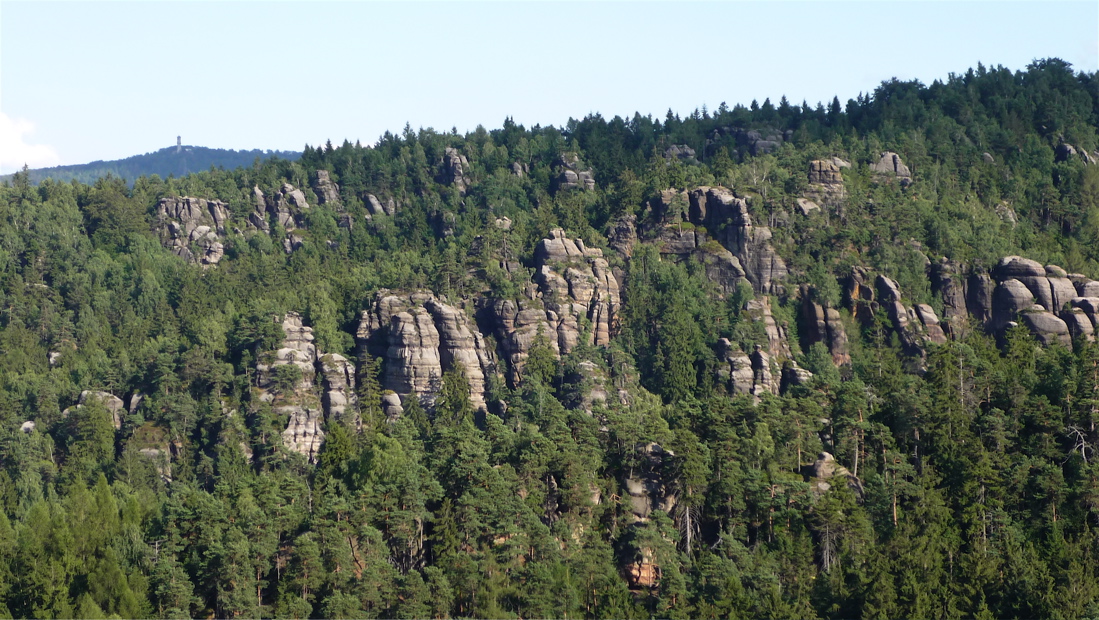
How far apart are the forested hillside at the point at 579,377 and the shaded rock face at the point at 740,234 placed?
16.4 inches

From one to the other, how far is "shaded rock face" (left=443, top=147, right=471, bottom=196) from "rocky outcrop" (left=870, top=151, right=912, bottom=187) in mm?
52570

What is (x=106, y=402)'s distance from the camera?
13775 centimetres

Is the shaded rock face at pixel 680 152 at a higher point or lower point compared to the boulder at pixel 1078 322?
higher

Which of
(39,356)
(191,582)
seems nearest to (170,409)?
(39,356)

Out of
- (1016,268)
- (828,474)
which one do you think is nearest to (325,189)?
(1016,268)

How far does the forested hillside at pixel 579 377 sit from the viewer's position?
279 ft

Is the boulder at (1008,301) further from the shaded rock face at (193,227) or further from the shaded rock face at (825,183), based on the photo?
the shaded rock face at (193,227)

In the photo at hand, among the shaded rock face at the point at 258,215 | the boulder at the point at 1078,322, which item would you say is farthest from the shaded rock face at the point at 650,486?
the shaded rock face at the point at 258,215

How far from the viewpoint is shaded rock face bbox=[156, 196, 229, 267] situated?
6748 inches

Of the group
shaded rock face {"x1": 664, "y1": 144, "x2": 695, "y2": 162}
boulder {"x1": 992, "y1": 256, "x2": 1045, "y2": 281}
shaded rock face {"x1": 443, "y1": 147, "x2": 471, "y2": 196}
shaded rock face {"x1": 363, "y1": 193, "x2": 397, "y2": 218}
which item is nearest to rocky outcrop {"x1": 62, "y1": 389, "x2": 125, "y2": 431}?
shaded rock face {"x1": 363, "y1": 193, "x2": 397, "y2": 218}

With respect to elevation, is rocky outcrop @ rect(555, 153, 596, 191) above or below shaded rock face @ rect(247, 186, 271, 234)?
above

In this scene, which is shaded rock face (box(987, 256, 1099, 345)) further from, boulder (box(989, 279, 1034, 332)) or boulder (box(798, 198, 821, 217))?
boulder (box(798, 198, 821, 217))

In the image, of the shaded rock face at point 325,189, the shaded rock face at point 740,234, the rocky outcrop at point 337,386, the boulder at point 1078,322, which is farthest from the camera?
the shaded rock face at point 325,189

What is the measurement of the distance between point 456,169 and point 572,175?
16963 mm
